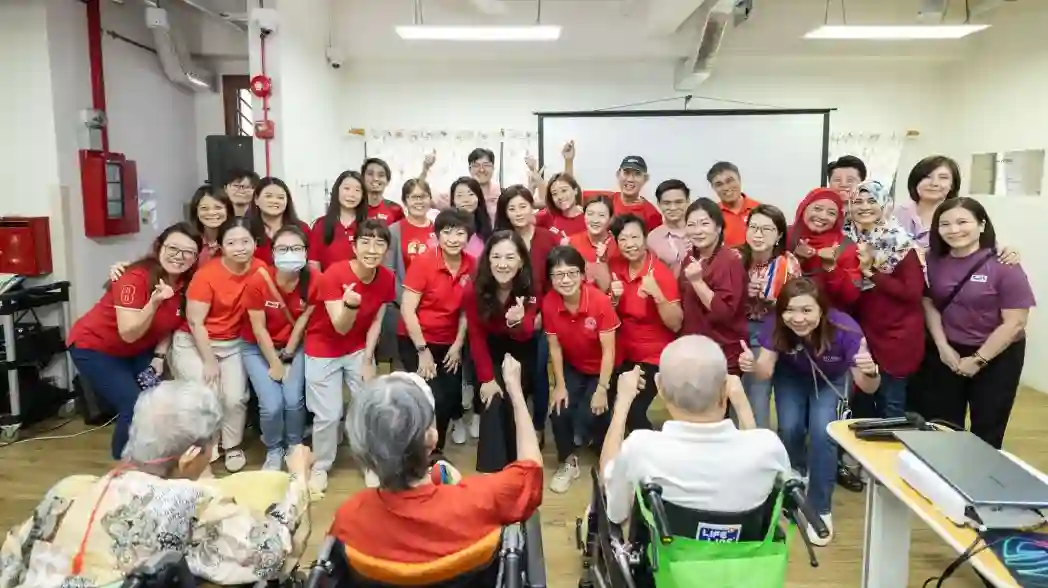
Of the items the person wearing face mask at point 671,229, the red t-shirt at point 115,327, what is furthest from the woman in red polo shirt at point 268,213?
the person wearing face mask at point 671,229

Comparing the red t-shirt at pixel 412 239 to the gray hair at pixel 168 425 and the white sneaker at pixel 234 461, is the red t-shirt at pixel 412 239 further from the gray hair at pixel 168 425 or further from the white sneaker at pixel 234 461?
the gray hair at pixel 168 425

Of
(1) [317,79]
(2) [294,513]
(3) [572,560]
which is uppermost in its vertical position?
(1) [317,79]

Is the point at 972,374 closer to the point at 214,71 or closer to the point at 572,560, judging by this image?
the point at 572,560

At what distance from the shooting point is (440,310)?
342 centimetres

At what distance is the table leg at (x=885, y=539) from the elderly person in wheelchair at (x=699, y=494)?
2.08 feet

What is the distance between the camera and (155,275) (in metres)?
3.23

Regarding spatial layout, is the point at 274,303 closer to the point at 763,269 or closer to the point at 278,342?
the point at 278,342

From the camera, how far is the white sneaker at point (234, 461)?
3.55 meters

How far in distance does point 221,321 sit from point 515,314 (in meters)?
1.42

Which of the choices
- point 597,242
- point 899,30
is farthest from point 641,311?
point 899,30

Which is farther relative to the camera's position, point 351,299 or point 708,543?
point 351,299

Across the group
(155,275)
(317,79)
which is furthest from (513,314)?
(317,79)

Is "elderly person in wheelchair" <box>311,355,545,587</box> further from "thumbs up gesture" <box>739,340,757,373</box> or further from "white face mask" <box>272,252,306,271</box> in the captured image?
"white face mask" <box>272,252,306,271</box>

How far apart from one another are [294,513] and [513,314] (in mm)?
1716
